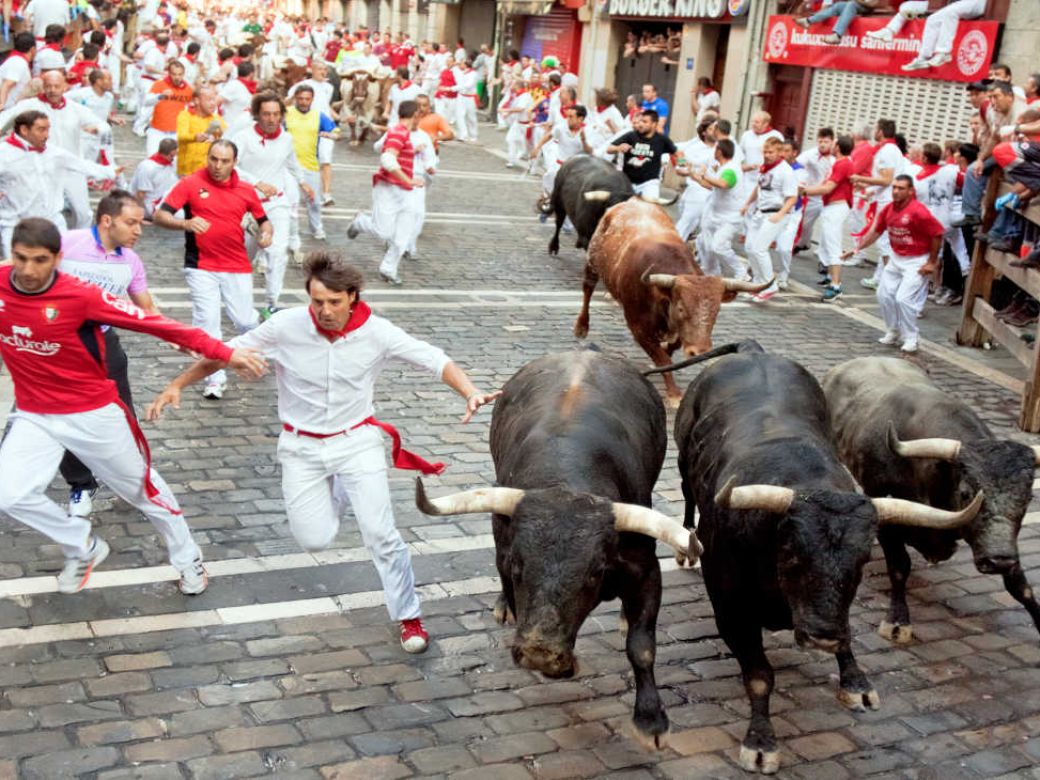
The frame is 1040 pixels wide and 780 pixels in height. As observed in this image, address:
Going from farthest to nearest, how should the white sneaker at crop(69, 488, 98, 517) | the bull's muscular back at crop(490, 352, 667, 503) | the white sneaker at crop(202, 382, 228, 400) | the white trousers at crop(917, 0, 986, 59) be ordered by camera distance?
the white trousers at crop(917, 0, 986, 59) → the white sneaker at crop(202, 382, 228, 400) → the white sneaker at crop(69, 488, 98, 517) → the bull's muscular back at crop(490, 352, 667, 503)

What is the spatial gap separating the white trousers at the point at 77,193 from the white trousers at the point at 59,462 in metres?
6.55

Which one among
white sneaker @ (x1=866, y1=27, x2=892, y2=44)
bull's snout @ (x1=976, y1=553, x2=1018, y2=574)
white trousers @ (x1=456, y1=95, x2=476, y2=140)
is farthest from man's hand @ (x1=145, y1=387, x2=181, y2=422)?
white trousers @ (x1=456, y1=95, x2=476, y2=140)

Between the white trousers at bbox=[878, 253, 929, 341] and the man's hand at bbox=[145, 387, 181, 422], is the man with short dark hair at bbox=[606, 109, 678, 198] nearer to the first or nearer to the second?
the white trousers at bbox=[878, 253, 929, 341]

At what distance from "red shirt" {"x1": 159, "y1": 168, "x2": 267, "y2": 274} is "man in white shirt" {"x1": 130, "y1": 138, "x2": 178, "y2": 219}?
5558mm

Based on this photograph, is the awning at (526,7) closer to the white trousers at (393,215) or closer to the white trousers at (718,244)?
the white trousers at (718,244)

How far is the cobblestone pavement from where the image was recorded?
5.07 m

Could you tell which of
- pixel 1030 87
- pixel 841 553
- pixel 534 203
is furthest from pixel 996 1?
pixel 841 553

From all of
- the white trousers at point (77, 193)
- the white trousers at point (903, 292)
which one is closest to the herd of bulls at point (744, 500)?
the white trousers at point (903, 292)

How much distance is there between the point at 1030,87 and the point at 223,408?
11.3 meters

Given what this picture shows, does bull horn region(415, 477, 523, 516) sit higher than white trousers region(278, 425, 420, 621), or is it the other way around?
bull horn region(415, 477, 523, 516)

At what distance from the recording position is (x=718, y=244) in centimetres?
1477

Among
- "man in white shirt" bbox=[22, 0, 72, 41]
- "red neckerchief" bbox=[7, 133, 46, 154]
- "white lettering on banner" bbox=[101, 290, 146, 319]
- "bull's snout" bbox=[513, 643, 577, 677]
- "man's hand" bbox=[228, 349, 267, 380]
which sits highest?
"man in white shirt" bbox=[22, 0, 72, 41]

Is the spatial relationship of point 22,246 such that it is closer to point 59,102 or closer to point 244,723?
point 244,723

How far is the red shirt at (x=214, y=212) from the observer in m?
9.23
